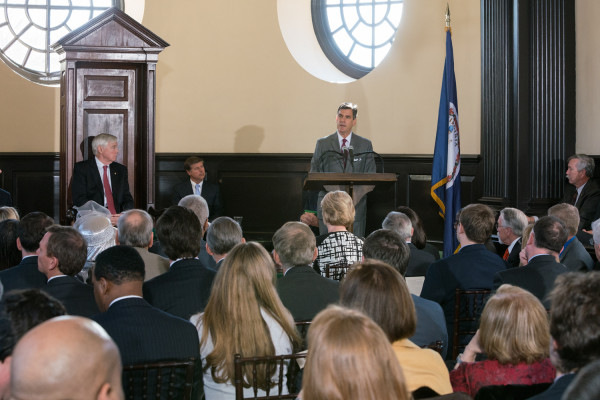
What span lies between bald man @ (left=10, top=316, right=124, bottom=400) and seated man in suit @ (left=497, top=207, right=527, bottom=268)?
12.7 feet

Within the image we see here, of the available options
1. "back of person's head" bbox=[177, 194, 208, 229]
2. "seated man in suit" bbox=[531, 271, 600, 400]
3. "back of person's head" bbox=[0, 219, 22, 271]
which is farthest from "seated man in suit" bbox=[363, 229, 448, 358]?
"back of person's head" bbox=[0, 219, 22, 271]

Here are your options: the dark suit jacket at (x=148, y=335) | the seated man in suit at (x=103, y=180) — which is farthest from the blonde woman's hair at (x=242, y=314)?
the seated man in suit at (x=103, y=180)

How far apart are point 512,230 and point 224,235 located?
6.81ft

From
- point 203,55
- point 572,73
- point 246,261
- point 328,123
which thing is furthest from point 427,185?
point 246,261

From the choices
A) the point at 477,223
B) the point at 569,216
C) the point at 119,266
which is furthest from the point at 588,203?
the point at 119,266

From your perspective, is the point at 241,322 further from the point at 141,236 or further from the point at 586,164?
the point at 586,164

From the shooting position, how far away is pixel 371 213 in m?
8.68

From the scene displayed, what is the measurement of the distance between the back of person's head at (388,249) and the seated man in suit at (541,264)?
1.80 ft

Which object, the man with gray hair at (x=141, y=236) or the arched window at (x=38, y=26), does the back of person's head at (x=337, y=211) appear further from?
the arched window at (x=38, y=26)

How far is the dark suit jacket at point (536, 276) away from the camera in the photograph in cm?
360

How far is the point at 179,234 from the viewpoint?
3.73m

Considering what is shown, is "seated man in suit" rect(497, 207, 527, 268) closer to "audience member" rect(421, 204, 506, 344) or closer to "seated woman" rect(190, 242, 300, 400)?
"audience member" rect(421, 204, 506, 344)

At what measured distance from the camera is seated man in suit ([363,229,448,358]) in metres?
3.10

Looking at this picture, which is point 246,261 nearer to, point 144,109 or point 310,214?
point 310,214
